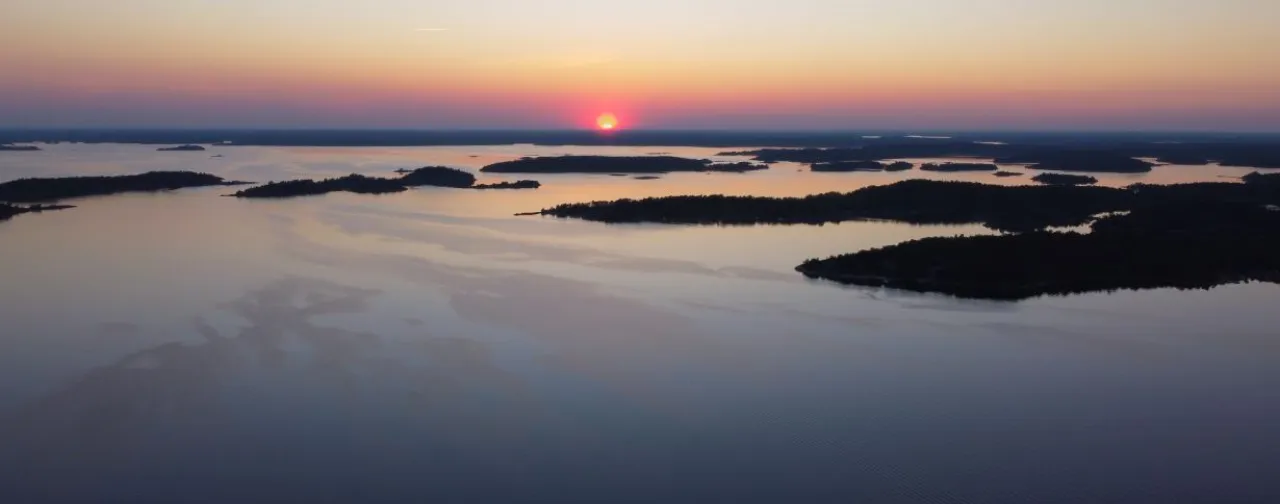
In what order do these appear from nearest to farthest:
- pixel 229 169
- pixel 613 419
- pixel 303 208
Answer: pixel 613 419 < pixel 303 208 < pixel 229 169

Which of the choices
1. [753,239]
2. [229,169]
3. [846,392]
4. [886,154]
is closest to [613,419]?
[846,392]

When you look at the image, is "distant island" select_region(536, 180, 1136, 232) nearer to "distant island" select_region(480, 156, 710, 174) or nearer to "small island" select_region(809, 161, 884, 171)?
"small island" select_region(809, 161, 884, 171)

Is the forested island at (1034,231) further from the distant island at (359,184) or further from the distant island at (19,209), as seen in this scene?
the distant island at (19,209)

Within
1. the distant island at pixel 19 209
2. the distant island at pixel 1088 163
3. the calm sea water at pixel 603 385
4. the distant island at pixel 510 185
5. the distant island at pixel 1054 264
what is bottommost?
the calm sea water at pixel 603 385

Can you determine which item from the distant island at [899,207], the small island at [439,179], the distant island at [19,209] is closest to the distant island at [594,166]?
the small island at [439,179]

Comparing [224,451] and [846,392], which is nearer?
[224,451]

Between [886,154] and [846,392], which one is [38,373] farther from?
[886,154]
